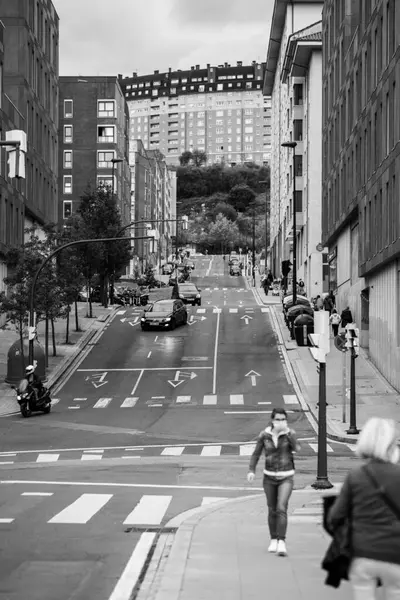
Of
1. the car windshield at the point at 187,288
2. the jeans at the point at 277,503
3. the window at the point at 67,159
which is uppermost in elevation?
the window at the point at 67,159

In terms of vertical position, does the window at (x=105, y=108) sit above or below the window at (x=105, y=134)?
above

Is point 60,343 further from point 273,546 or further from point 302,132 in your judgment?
point 302,132

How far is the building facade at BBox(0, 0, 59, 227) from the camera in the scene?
6862 cm

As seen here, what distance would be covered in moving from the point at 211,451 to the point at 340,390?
51.9ft

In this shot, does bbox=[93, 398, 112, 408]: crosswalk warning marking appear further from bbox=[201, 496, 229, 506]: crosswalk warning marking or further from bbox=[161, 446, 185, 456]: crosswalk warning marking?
bbox=[201, 496, 229, 506]: crosswalk warning marking

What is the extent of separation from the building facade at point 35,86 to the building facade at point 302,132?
19.1m

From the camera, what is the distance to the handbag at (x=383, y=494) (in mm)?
6797

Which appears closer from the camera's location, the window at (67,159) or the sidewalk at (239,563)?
the sidewalk at (239,563)

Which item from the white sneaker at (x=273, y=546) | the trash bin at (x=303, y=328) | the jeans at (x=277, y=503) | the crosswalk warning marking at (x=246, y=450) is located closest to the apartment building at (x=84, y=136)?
the trash bin at (x=303, y=328)

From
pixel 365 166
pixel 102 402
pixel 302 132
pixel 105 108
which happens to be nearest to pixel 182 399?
pixel 102 402

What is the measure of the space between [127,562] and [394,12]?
33.9m

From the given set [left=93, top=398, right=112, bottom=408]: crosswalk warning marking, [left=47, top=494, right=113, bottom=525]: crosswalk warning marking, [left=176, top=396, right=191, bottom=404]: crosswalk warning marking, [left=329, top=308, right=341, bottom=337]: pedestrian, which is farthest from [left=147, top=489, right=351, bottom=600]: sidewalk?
[left=329, top=308, right=341, bottom=337]: pedestrian

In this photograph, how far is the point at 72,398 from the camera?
4150 cm

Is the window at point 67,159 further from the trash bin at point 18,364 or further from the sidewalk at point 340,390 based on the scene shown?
the trash bin at point 18,364
